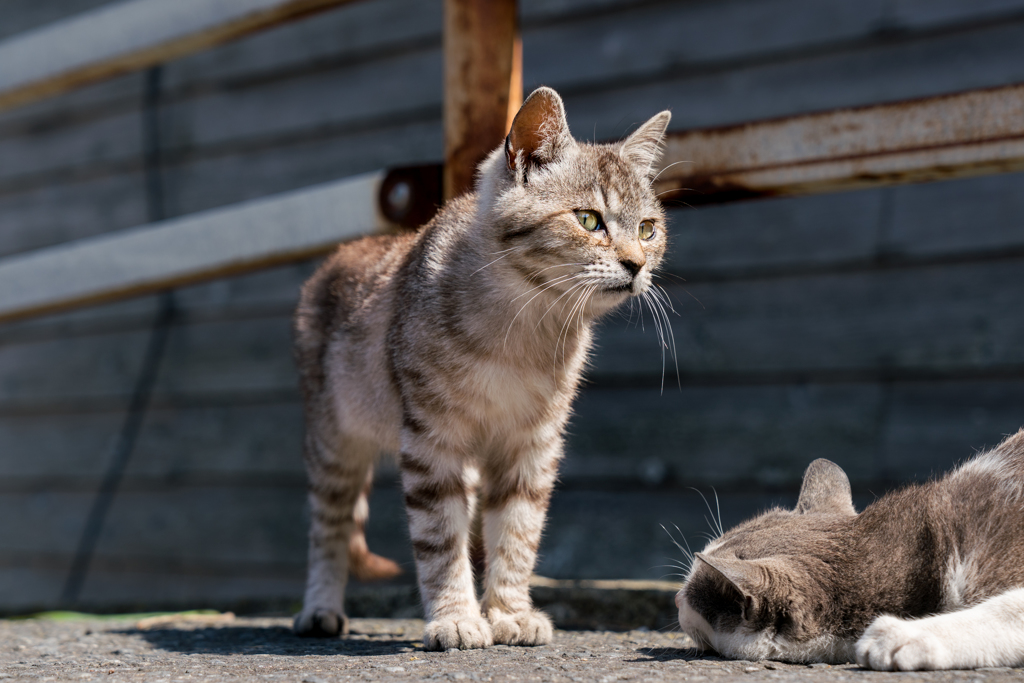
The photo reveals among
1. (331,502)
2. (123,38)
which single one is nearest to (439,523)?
(331,502)

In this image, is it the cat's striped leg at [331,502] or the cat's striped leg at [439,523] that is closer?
the cat's striped leg at [439,523]

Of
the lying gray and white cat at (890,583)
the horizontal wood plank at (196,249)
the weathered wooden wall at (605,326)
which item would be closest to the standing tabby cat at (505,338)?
the horizontal wood plank at (196,249)

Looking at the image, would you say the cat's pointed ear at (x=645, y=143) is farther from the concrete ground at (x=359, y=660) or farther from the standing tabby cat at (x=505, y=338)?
the concrete ground at (x=359, y=660)

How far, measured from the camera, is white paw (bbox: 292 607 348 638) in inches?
90.4

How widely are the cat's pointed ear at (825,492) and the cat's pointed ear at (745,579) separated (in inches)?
13.6

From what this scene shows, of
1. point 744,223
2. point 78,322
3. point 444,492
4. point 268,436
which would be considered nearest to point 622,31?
point 744,223

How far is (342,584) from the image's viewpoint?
248cm

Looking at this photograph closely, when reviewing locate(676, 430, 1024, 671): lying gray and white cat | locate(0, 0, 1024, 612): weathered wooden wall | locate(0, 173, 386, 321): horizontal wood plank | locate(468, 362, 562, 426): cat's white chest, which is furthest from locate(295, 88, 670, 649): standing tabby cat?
locate(0, 0, 1024, 612): weathered wooden wall

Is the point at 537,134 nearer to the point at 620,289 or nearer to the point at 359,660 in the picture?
the point at 620,289

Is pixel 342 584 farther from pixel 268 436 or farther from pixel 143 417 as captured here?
pixel 143 417

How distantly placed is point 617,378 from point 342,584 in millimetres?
1529

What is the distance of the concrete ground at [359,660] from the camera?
4.83ft

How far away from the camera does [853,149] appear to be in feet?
6.62

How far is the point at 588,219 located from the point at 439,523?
2.66 ft
